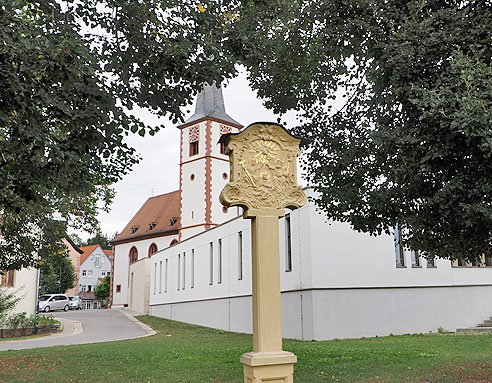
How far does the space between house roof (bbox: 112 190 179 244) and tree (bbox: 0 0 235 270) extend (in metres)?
40.3

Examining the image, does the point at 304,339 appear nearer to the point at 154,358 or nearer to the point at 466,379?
the point at 154,358

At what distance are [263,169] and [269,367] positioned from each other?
2.05m

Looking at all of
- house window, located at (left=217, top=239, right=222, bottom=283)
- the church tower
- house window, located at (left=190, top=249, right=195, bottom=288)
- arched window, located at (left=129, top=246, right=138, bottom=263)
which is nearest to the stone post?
house window, located at (left=217, top=239, right=222, bottom=283)

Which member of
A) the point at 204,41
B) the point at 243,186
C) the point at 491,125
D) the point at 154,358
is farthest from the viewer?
the point at 154,358

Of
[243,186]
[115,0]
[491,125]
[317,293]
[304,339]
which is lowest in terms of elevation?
[304,339]

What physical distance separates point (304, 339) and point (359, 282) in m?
2.65

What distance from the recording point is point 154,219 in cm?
5216

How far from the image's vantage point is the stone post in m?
5.09

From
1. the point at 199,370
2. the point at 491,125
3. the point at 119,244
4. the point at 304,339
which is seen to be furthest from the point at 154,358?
the point at 119,244

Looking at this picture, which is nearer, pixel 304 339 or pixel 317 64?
pixel 317 64

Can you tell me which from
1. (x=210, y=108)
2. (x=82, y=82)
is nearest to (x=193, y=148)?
(x=210, y=108)

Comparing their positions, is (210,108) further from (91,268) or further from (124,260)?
(91,268)

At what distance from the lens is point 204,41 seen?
7.45 meters

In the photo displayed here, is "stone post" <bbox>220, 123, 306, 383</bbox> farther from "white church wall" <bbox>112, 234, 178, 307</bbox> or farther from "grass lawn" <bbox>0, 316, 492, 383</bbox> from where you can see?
"white church wall" <bbox>112, 234, 178, 307</bbox>
